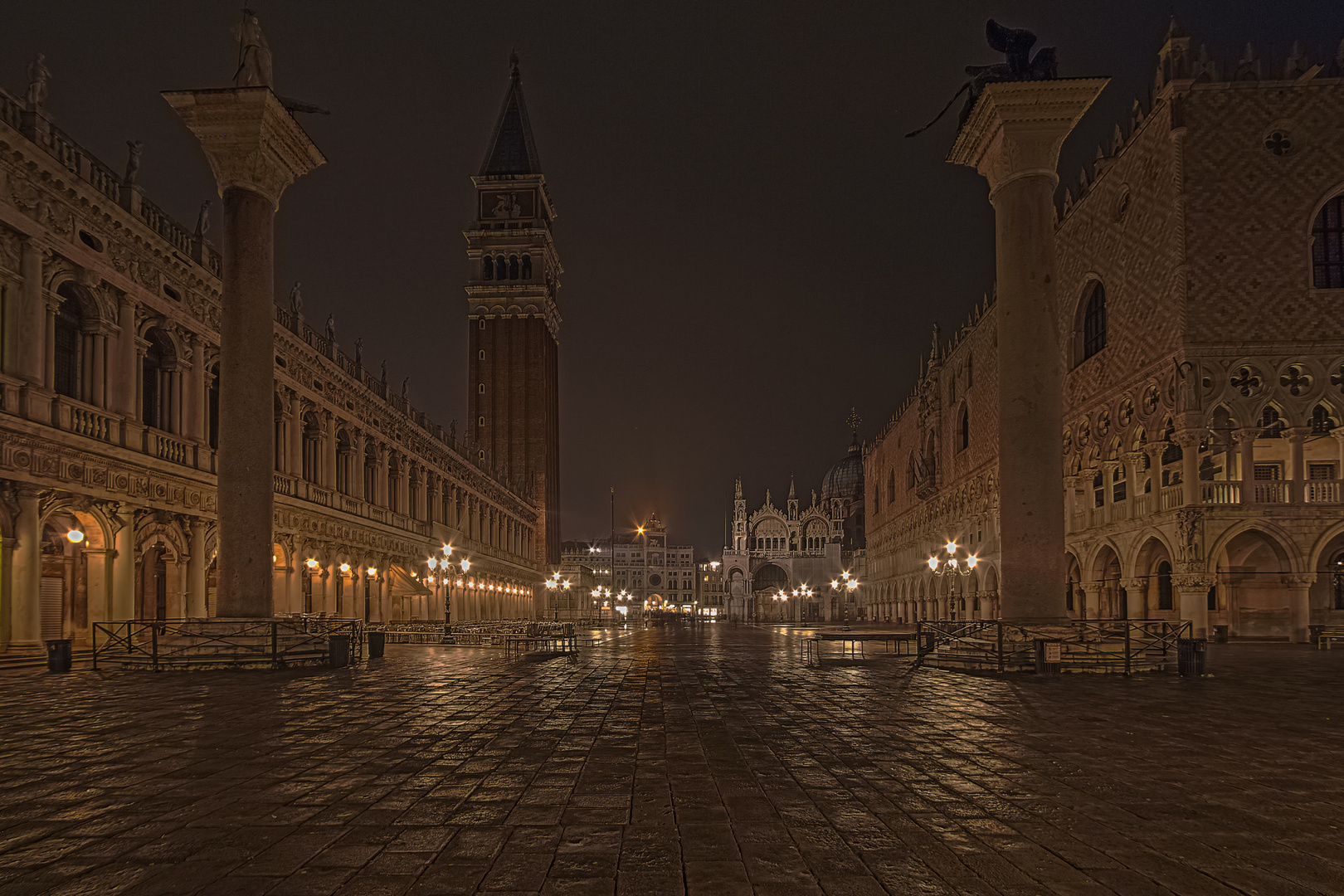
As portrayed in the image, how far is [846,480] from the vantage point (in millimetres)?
147125

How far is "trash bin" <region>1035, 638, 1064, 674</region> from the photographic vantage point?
59.8 ft

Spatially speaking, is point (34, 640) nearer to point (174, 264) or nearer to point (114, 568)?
point (114, 568)

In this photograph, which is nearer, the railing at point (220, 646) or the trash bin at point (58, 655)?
the railing at point (220, 646)

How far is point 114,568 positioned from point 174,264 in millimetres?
8814

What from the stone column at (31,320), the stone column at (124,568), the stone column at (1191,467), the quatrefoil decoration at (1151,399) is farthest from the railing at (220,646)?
the quatrefoil decoration at (1151,399)

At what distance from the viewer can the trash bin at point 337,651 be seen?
68.0ft

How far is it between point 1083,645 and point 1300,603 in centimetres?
1816

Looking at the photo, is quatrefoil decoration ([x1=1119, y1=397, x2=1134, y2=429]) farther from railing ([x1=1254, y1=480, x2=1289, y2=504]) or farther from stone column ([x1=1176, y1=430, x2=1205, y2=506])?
railing ([x1=1254, y1=480, x2=1289, y2=504])

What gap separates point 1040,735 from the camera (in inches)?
413

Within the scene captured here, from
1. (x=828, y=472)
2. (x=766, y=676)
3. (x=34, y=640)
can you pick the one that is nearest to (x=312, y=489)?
(x=34, y=640)

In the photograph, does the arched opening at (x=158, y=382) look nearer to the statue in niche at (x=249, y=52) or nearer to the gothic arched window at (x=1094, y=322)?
the statue in niche at (x=249, y=52)

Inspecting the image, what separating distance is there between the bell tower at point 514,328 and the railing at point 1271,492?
64767 mm

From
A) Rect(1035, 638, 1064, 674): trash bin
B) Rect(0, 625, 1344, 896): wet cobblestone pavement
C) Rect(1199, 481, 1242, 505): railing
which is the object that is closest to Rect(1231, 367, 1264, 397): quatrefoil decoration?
Rect(1199, 481, 1242, 505): railing

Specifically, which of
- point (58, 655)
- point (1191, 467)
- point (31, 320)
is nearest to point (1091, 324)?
point (1191, 467)
